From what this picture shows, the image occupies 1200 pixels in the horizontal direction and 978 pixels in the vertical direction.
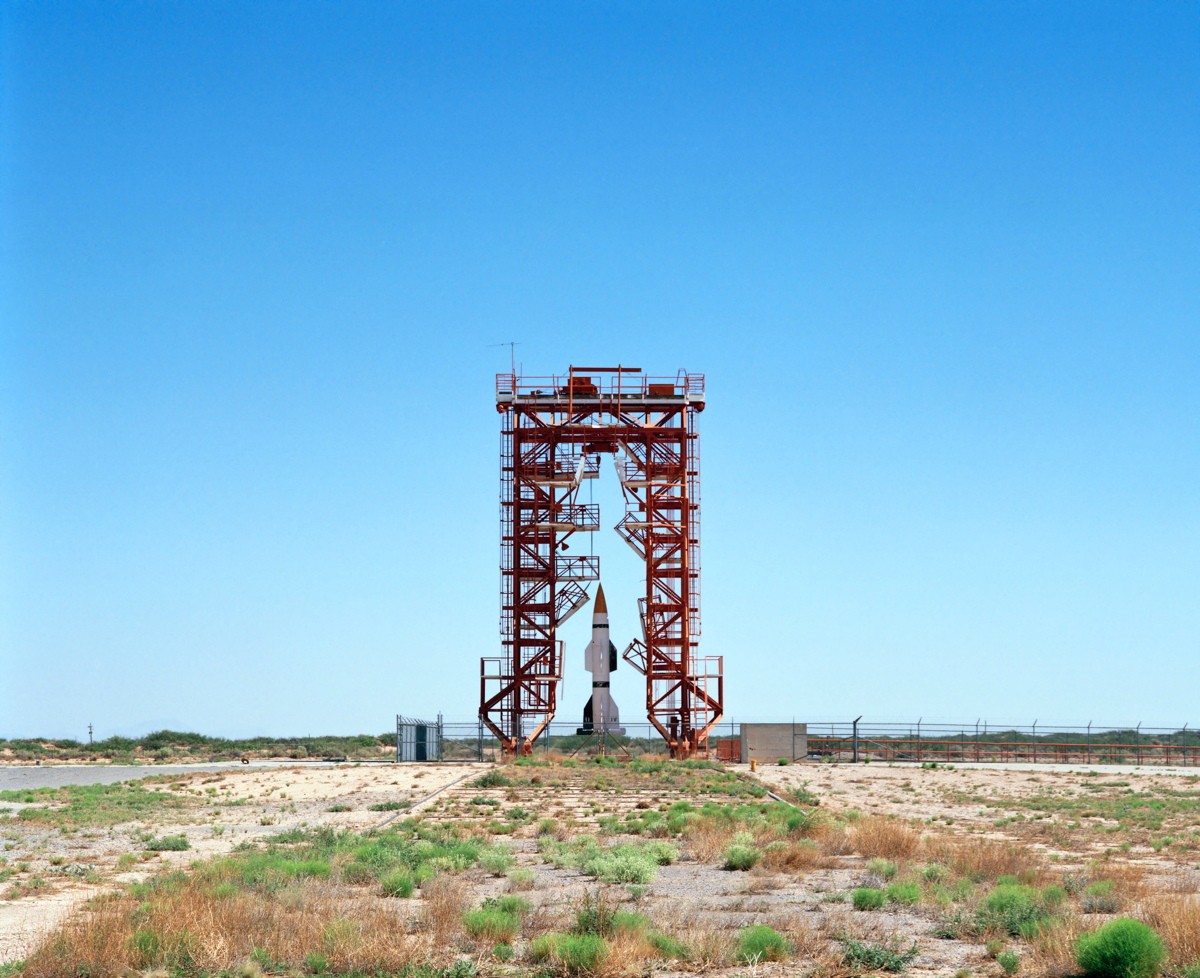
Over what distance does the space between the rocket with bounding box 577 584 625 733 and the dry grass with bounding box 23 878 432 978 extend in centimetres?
4511

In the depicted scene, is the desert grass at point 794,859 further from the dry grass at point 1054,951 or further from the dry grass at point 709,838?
the dry grass at point 1054,951

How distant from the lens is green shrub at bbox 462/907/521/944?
43.2ft

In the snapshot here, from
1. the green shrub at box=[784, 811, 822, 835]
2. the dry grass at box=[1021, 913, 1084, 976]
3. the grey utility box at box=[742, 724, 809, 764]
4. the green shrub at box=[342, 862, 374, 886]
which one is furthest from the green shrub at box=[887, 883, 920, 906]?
the grey utility box at box=[742, 724, 809, 764]

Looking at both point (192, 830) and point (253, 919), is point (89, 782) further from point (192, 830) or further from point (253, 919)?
point (253, 919)

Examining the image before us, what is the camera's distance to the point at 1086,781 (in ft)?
144

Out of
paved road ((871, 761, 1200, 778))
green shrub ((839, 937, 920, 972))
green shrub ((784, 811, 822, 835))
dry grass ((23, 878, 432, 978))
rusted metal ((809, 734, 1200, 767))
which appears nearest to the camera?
dry grass ((23, 878, 432, 978))

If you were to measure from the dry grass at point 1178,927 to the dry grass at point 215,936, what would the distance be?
23.3 ft

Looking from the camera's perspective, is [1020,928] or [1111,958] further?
[1020,928]

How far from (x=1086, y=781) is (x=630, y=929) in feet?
117

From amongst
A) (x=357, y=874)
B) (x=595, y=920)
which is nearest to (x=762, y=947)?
(x=595, y=920)

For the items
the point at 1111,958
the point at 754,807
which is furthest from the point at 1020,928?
the point at 754,807

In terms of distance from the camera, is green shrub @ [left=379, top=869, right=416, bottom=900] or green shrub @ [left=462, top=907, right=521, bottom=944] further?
green shrub @ [left=379, top=869, right=416, bottom=900]

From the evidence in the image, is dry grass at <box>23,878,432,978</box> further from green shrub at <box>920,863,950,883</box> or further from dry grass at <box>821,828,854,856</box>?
dry grass at <box>821,828,854,856</box>

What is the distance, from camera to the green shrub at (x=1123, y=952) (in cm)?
1117
